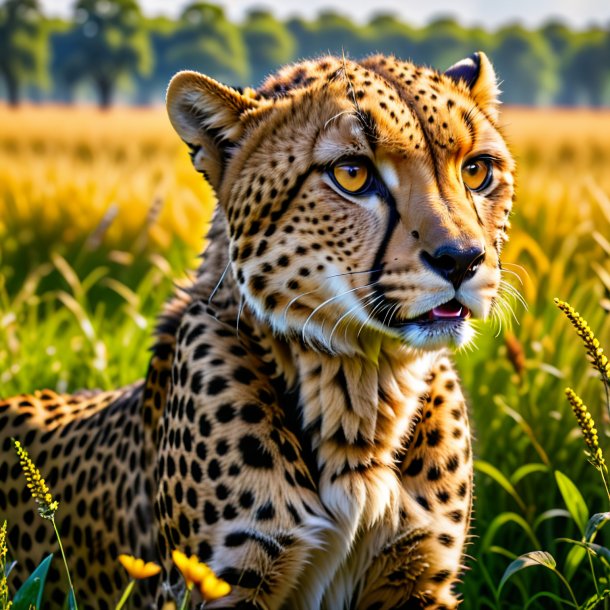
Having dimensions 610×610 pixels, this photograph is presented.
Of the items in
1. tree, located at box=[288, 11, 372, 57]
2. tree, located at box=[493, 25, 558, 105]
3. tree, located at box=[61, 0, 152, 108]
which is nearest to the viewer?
tree, located at box=[61, 0, 152, 108]

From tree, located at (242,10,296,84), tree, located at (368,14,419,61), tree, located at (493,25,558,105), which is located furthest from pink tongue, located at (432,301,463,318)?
tree, located at (368,14,419,61)

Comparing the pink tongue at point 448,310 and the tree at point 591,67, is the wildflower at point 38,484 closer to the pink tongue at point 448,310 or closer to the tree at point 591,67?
the pink tongue at point 448,310

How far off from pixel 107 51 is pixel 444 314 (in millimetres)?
44474

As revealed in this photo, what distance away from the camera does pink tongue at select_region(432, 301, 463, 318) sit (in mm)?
2230

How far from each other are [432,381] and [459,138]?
Answer: 2.09ft

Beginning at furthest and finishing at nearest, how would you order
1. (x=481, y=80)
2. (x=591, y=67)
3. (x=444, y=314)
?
1. (x=591, y=67)
2. (x=481, y=80)
3. (x=444, y=314)

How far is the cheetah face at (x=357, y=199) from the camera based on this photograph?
2.20 metres

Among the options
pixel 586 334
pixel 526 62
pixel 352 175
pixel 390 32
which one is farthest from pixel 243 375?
pixel 390 32

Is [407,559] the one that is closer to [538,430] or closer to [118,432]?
[118,432]

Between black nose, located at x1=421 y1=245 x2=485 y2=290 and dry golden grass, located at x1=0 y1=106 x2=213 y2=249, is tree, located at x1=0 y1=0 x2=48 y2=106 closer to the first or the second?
dry golden grass, located at x1=0 y1=106 x2=213 y2=249

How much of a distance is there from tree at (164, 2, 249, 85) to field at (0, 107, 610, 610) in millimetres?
49353

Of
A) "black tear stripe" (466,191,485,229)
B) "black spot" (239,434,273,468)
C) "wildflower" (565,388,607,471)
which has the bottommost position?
"black spot" (239,434,273,468)

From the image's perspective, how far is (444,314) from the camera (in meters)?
2.23

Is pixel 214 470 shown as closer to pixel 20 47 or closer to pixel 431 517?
pixel 431 517
